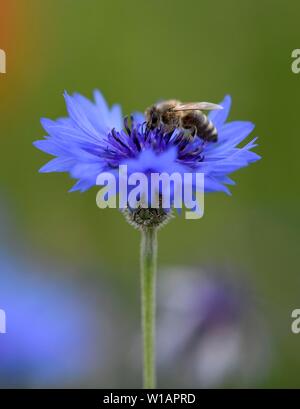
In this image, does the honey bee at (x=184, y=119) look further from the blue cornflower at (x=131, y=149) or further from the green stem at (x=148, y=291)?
the green stem at (x=148, y=291)

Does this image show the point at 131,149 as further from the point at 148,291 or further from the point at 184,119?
the point at 148,291

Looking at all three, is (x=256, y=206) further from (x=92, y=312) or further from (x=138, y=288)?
(x=92, y=312)

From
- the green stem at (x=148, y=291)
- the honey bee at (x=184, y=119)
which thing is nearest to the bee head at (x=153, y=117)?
the honey bee at (x=184, y=119)

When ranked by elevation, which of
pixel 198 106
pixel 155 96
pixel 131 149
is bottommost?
pixel 131 149

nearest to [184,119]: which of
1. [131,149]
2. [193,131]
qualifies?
[193,131]

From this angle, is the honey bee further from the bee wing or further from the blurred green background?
the blurred green background

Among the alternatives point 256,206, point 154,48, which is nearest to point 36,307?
point 256,206
